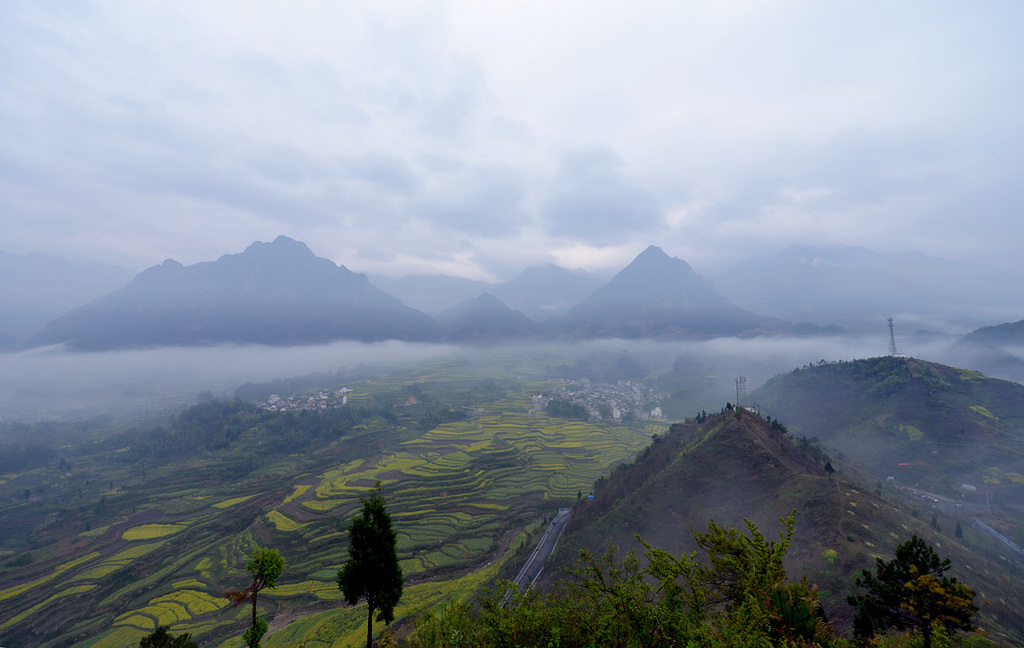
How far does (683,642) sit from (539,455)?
9163 cm

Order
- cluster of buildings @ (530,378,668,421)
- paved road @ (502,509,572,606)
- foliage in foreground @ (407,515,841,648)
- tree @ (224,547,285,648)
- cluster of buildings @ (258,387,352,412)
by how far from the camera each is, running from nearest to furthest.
Result: 1. foliage in foreground @ (407,515,841,648)
2. tree @ (224,547,285,648)
3. paved road @ (502,509,572,606)
4. cluster of buildings @ (258,387,352,412)
5. cluster of buildings @ (530,378,668,421)

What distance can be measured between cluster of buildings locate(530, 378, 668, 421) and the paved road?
80.1 meters

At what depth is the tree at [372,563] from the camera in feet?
58.6

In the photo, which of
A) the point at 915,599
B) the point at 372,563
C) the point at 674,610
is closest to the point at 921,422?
the point at 915,599

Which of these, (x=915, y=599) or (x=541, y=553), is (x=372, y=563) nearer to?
(x=915, y=599)

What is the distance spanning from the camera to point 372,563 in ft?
59.1

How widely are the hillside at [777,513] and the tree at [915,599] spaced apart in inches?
262

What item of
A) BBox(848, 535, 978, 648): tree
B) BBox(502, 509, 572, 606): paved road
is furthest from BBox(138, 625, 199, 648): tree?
BBox(848, 535, 978, 648): tree

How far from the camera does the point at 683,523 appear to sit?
1618 inches

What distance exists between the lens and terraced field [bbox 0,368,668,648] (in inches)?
1754

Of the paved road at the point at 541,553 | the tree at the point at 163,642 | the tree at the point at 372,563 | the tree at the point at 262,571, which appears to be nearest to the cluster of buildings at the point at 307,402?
the paved road at the point at 541,553

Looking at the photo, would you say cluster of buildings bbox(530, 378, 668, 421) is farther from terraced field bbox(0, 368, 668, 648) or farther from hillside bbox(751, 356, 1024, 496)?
hillside bbox(751, 356, 1024, 496)

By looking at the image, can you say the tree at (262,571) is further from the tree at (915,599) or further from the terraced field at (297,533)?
the terraced field at (297,533)

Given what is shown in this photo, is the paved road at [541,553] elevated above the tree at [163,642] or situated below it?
below
